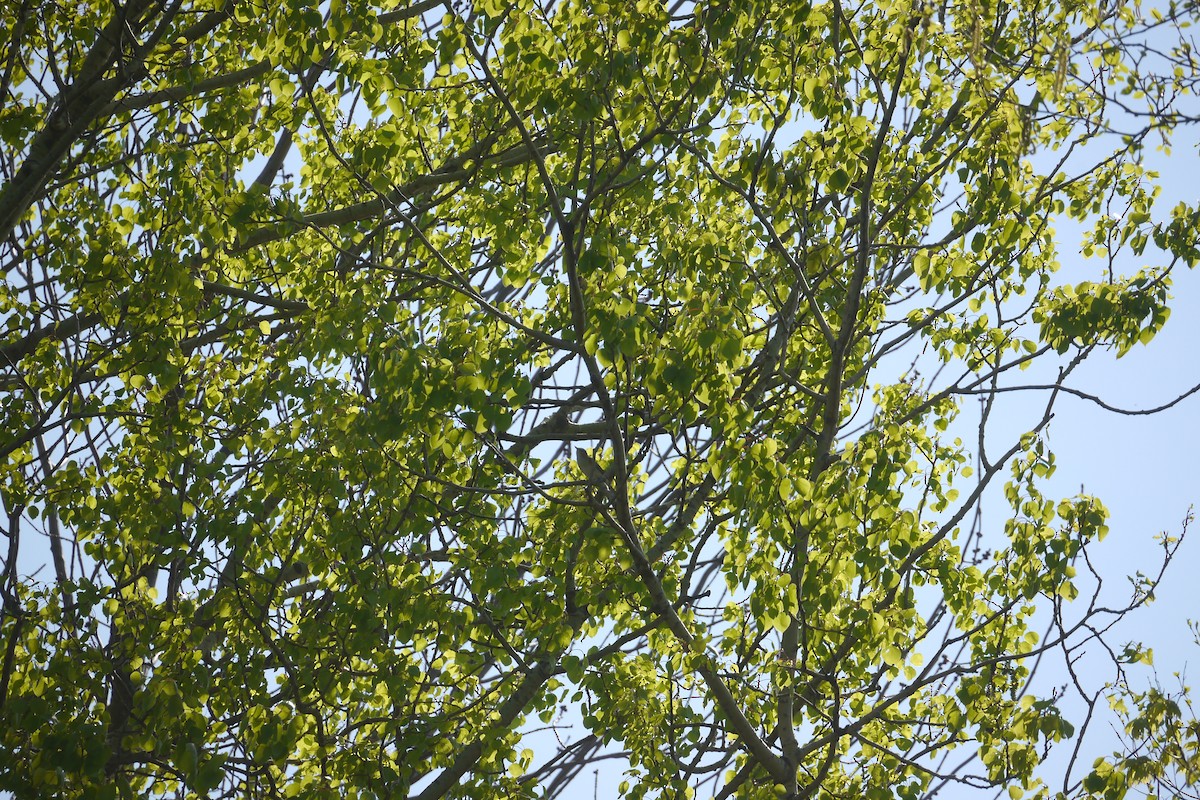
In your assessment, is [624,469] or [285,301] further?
[285,301]

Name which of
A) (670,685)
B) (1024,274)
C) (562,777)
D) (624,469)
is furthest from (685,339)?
(562,777)

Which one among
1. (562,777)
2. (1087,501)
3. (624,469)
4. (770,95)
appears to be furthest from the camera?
(562,777)

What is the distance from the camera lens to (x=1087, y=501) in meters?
5.52

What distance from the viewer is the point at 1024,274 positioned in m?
6.61

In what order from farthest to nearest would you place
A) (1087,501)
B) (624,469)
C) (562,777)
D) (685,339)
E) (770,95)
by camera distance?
1. (562,777)
2. (770,95)
3. (1087,501)
4. (624,469)
5. (685,339)

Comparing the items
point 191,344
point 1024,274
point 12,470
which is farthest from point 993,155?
point 12,470

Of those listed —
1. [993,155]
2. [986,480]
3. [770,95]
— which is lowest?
[986,480]

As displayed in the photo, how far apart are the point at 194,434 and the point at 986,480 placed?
14.9 ft

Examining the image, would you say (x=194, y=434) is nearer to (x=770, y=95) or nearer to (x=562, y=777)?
(x=562, y=777)

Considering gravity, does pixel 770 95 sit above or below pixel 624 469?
above

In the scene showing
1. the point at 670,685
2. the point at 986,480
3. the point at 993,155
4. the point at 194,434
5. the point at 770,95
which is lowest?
the point at 670,685

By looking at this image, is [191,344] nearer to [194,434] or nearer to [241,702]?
[194,434]

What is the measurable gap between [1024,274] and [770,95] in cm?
188

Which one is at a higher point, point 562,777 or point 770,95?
point 770,95
